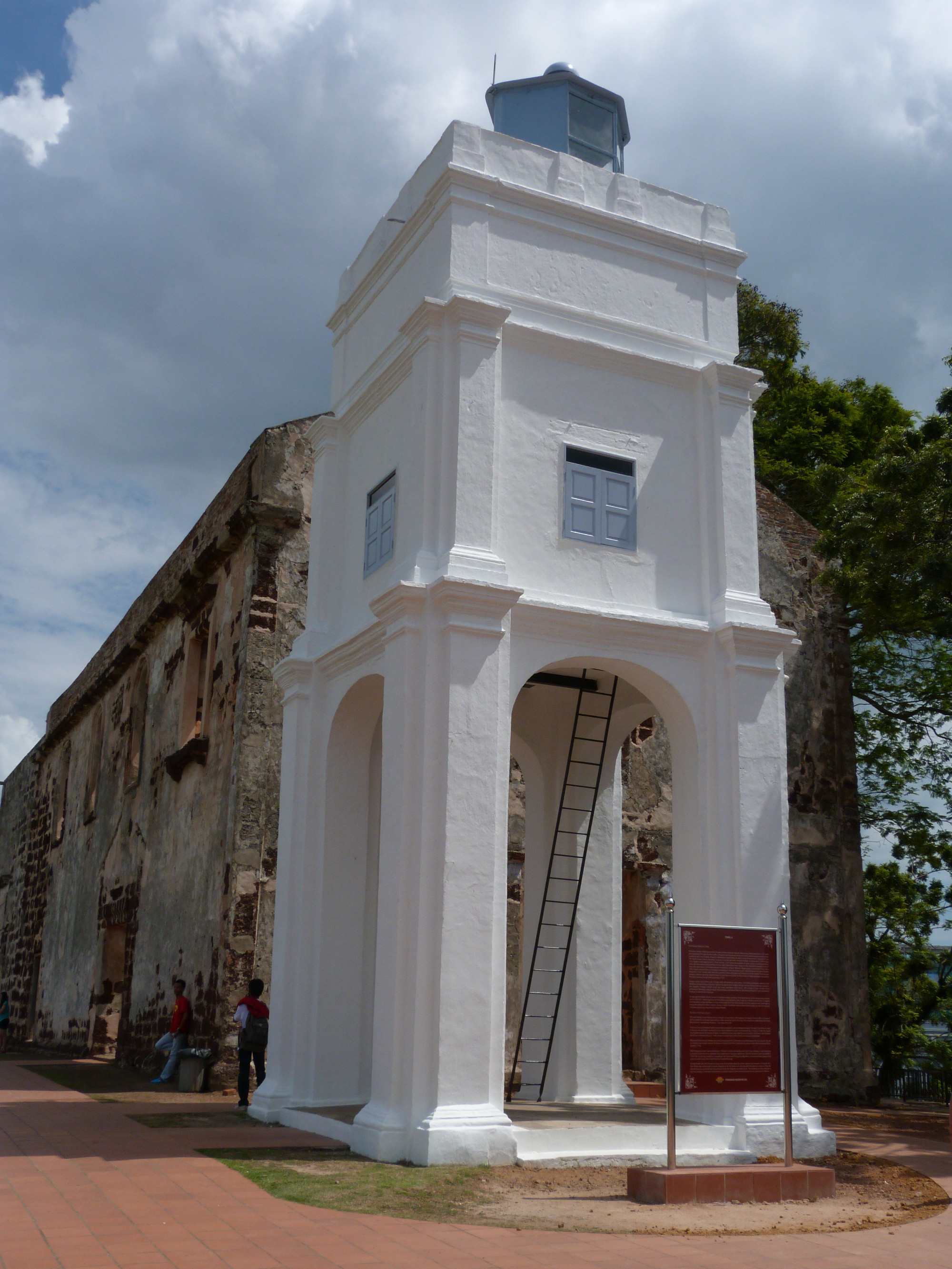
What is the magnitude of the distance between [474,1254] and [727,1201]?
2.13 metres

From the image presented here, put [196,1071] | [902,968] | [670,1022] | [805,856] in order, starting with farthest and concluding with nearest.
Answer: [902,968] → [805,856] → [196,1071] → [670,1022]

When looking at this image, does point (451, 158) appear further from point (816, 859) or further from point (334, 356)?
point (816, 859)

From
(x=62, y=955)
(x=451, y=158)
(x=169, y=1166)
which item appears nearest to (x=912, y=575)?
(x=451, y=158)

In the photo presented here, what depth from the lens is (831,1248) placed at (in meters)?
5.79

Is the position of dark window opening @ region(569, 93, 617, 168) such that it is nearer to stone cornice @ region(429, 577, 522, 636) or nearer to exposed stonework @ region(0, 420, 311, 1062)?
exposed stonework @ region(0, 420, 311, 1062)

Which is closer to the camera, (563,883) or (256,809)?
(563,883)

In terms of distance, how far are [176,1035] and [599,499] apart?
7.67 m

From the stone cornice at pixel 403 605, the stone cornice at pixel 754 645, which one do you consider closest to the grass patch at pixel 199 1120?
the stone cornice at pixel 403 605

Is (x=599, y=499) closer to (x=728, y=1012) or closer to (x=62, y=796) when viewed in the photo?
(x=728, y=1012)

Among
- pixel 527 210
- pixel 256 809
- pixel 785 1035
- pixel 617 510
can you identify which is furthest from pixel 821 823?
pixel 527 210

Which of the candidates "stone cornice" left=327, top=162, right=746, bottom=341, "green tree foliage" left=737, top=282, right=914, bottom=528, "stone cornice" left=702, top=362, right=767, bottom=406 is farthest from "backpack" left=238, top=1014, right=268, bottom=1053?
"green tree foliage" left=737, top=282, right=914, bottom=528

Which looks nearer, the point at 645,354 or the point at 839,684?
the point at 645,354

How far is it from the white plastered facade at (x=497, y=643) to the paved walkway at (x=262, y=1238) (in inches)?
64.4

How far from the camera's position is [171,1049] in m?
13.2
